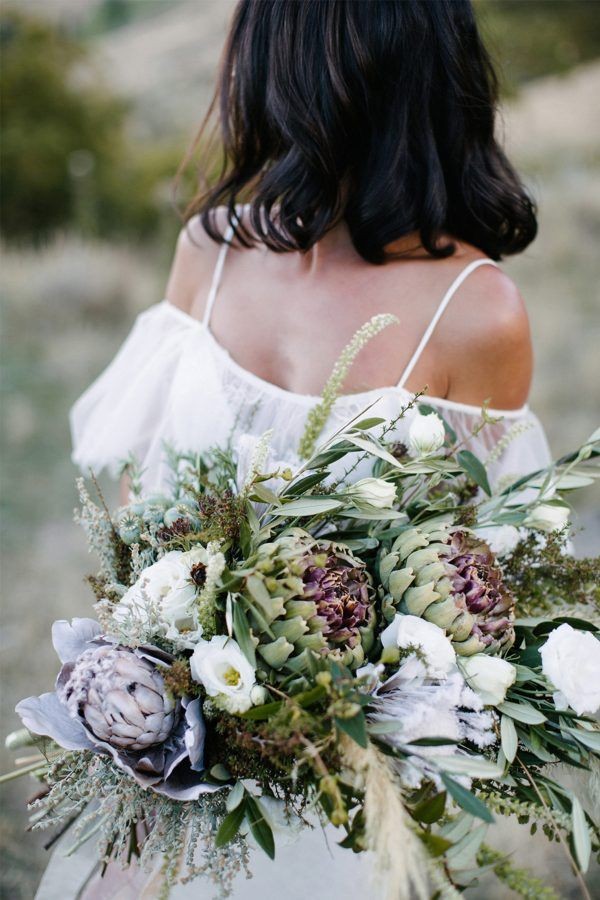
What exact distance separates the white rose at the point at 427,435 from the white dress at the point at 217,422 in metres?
0.09

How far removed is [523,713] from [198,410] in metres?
0.90

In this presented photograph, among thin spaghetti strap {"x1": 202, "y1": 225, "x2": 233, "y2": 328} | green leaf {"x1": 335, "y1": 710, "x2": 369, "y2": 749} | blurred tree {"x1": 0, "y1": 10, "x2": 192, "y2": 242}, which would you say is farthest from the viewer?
blurred tree {"x1": 0, "y1": 10, "x2": 192, "y2": 242}

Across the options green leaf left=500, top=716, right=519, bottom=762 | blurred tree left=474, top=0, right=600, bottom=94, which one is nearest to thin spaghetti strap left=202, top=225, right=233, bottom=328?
green leaf left=500, top=716, right=519, bottom=762

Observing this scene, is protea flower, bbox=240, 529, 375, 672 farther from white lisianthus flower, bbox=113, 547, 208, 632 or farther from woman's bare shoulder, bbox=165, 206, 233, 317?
woman's bare shoulder, bbox=165, 206, 233, 317

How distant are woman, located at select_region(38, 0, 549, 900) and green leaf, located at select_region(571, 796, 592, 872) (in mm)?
492

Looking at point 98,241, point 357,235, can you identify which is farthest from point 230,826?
point 98,241

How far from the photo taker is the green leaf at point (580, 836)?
2.78 ft

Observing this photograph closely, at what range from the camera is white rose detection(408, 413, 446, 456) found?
1.04 metres

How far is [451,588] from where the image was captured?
0.94 meters

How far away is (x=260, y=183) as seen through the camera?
5.18 ft

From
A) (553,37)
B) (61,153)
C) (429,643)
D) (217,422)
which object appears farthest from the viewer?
(553,37)

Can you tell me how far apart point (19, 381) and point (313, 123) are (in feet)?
13.2

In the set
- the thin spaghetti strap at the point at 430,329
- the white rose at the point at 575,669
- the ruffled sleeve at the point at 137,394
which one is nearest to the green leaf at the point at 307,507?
the white rose at the point at 575,669

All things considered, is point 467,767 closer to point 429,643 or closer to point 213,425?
point 429,643
